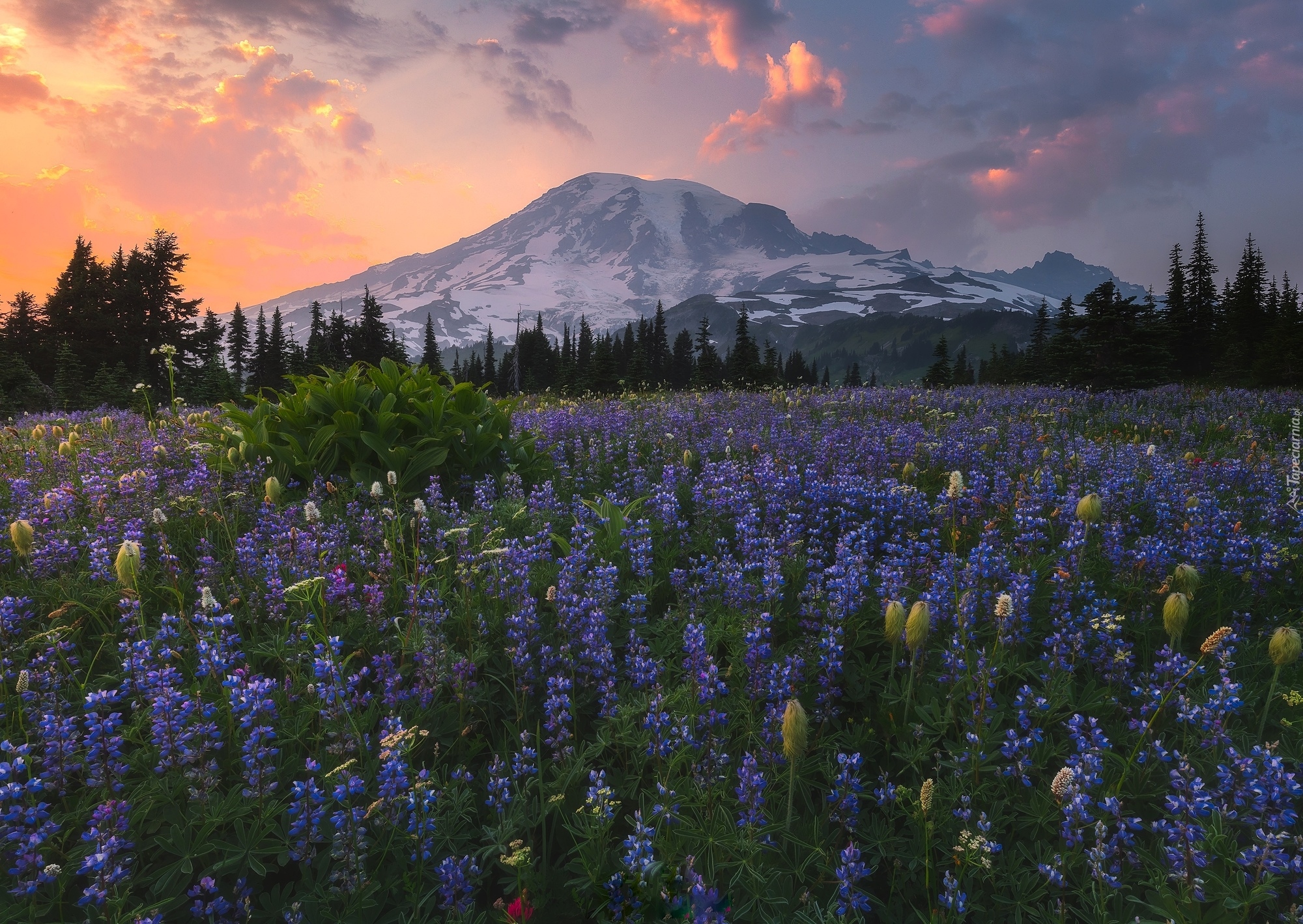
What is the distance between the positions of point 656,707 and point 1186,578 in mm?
3135

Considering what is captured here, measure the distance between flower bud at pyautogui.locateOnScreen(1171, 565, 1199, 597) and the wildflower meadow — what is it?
0.05m

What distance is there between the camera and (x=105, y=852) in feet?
6.34

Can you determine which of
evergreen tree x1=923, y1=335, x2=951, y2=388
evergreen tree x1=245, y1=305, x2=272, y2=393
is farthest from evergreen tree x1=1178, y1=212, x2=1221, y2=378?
evergreen tree x1=245, y1=305, x2=272, y2=393

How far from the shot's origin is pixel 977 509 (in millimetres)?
5332

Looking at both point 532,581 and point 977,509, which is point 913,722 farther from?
point 977,509

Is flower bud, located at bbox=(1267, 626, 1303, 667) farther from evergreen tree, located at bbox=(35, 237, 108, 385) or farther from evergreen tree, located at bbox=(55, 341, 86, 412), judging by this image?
evergreen tree, located at bbox=(35, 237, 108, 385)

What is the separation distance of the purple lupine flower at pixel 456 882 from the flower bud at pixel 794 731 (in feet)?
3.97

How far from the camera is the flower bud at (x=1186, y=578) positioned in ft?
11.4

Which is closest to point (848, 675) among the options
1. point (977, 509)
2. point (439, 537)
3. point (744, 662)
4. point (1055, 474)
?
point (744, 662)

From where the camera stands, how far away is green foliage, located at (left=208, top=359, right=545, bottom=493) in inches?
250

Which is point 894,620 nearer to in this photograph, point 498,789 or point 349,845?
point 498,789

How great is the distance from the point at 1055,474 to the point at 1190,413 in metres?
8.20

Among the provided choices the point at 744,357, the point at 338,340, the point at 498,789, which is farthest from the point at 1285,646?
the point at 338,340

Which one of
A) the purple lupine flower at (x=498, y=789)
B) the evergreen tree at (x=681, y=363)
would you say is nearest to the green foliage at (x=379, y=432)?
the purple lupine flower at (x=498, y=789)
